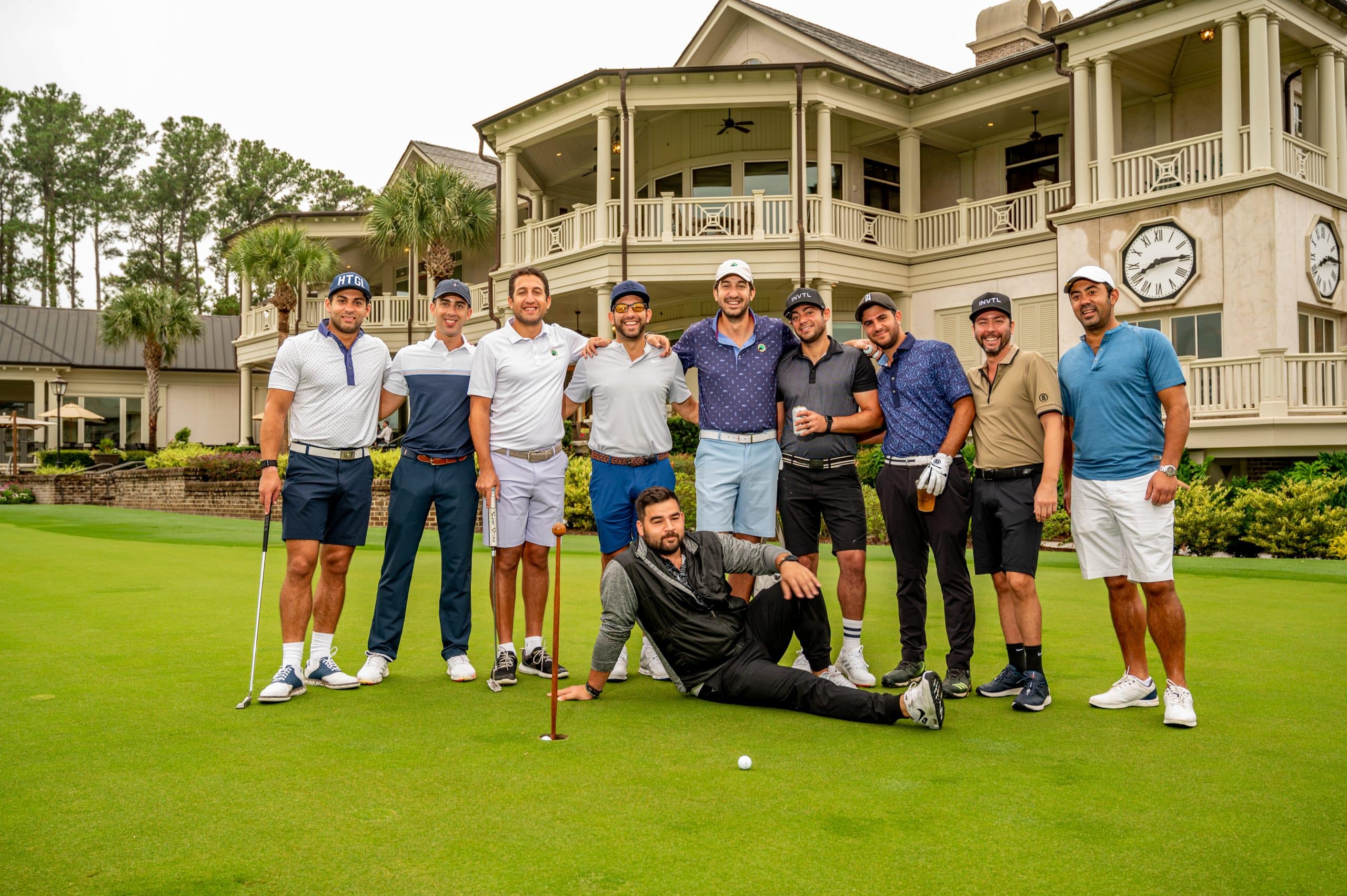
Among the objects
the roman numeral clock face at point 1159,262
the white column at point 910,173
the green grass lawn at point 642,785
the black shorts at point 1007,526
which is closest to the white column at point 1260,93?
the roman numeral clock face at point 1159,262

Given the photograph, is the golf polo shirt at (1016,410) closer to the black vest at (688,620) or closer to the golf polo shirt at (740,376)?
the golf polo shirt at (740,376)

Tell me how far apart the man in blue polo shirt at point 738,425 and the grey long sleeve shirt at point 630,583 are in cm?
58

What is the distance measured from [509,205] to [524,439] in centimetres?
2055

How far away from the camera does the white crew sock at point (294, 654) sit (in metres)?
5.53

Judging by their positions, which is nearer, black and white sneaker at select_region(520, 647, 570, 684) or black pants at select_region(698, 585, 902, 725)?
black pants at select_region(698, 585, 902, 725)

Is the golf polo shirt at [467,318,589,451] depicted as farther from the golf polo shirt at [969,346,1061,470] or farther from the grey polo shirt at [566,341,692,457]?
the golf polo shirt at [969,346,1061,470]

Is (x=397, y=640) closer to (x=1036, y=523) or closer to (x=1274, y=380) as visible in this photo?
(x=1036, y=523)

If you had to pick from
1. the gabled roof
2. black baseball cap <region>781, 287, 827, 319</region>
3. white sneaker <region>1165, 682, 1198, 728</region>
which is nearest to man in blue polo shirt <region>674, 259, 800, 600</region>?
black baseball cap <region>781, 287, 827, 319</region>

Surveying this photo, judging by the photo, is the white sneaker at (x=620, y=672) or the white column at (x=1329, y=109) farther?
the white column at (x=1329, y=109)

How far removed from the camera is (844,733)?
450 centimetres

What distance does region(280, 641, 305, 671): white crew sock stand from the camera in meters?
5.53

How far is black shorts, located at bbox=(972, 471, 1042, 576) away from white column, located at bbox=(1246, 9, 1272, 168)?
50.1 ft

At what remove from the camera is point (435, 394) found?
241 inches

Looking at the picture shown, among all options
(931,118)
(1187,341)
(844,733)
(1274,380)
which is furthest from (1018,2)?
(844,733)
